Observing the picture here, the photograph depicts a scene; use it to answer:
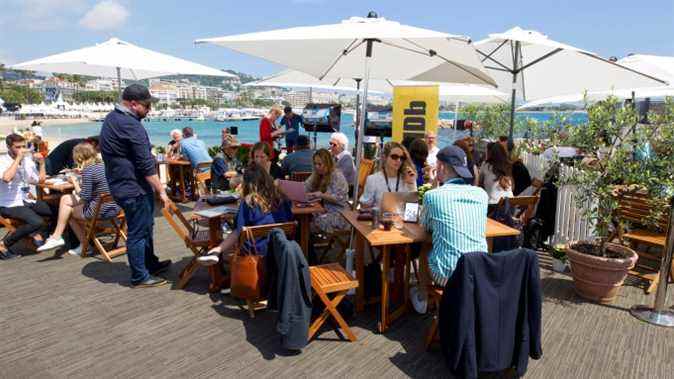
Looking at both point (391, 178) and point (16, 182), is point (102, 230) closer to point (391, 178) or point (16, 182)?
point (16, 182)

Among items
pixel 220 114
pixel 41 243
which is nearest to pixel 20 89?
pixel 220 114

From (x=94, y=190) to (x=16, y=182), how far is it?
1096 mm

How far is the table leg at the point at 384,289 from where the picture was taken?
2947 millimetres

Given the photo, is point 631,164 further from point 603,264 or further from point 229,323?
point 229,323

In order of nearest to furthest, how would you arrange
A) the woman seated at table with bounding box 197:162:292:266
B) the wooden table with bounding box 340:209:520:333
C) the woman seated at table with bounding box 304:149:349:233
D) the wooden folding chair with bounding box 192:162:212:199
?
1. the wooden table with bounding box 340:209:520:333
2. the woman seated at table with bounding box 197:162:292:266
3. the woman seated at table with bounding box 304:149:349:233
4. the wooden folding chair with bounding box 192:162:212:199

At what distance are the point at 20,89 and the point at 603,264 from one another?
4722 inches

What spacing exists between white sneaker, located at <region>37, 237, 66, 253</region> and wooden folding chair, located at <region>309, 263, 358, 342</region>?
3.47m

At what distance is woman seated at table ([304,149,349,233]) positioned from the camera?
412 cm

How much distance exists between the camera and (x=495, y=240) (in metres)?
3.39

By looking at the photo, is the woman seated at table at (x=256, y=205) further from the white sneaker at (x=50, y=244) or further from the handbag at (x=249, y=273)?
the white sneaker at (x=50, y=244)

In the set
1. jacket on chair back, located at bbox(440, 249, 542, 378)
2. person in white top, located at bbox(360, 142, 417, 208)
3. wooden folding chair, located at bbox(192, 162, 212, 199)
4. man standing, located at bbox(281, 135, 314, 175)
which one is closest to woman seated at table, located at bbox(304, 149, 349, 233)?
person in white top, located at bbox(360, 142, 417, 208)

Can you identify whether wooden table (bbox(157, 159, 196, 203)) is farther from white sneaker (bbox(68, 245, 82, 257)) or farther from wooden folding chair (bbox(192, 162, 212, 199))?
white sneaker (bbox(68, 245, 82, 257))

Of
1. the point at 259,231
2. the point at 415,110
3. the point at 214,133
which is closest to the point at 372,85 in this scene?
the point at 415,110

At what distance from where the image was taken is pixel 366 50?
3820 millimetres
